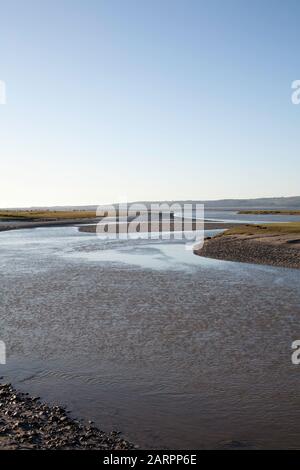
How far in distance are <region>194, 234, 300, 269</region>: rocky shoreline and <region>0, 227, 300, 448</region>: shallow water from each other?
574 cm

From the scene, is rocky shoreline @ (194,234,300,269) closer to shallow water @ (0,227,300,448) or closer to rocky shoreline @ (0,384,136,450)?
shallow water @ (0,227,300,448)

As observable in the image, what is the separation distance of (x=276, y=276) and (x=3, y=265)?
20965 mm

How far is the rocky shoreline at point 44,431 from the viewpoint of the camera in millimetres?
8844

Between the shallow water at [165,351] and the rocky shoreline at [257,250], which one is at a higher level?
the rocky shoreline at [257,250]

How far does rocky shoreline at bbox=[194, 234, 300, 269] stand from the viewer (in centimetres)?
3616

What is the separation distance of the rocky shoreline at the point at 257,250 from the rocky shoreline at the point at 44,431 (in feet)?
85.4

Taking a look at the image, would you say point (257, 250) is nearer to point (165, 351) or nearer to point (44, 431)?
point (165, 351)

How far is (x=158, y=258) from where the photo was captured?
4084cm

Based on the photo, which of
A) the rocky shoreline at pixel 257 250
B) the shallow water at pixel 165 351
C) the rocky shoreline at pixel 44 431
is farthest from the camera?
the rocky shoreline at pixel 257 250

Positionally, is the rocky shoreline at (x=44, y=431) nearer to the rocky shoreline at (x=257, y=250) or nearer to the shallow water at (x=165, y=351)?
the shallow water at (x=165, y=351)

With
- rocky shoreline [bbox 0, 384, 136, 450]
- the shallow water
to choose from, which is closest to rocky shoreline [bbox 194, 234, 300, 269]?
the shallow water

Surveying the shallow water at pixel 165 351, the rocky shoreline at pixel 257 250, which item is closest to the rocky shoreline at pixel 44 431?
the shallow water at pixel 165 351
